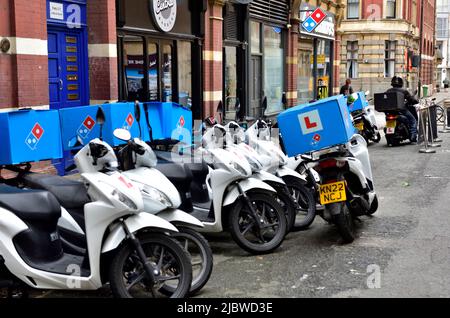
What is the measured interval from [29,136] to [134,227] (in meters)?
1.90

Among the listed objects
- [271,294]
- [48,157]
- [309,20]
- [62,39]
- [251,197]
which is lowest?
[271,294]

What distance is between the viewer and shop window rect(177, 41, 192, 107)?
14.8 meters

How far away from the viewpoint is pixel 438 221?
772 cm

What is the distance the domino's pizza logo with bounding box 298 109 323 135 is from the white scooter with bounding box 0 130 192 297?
2.62 metres

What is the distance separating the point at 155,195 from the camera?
208 inches

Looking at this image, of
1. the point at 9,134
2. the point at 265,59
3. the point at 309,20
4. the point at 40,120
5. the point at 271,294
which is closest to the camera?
the point at 271,294

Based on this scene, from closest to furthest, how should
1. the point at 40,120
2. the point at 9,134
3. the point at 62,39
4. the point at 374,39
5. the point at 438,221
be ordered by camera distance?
the point at 9,134 < the point at 40,120 < the point at 438,221 < the point at 62,39 < the point at 374,39

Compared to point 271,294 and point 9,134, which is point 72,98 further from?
point 271,294

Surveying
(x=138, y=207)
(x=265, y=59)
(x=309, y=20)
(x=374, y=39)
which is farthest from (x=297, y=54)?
(x=374, y=39)

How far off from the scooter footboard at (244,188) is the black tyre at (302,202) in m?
1.15

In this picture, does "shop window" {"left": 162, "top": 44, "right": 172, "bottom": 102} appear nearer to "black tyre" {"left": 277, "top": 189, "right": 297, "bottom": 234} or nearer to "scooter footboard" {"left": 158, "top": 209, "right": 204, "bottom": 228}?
"black tyre" {"left": 277, "top": 189, "right": 297, "bottom": 234}

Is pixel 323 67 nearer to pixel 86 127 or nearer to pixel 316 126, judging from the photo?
pixel 316 126

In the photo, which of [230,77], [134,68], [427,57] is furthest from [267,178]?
[427,57]

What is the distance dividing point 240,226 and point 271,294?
51.5 inches
